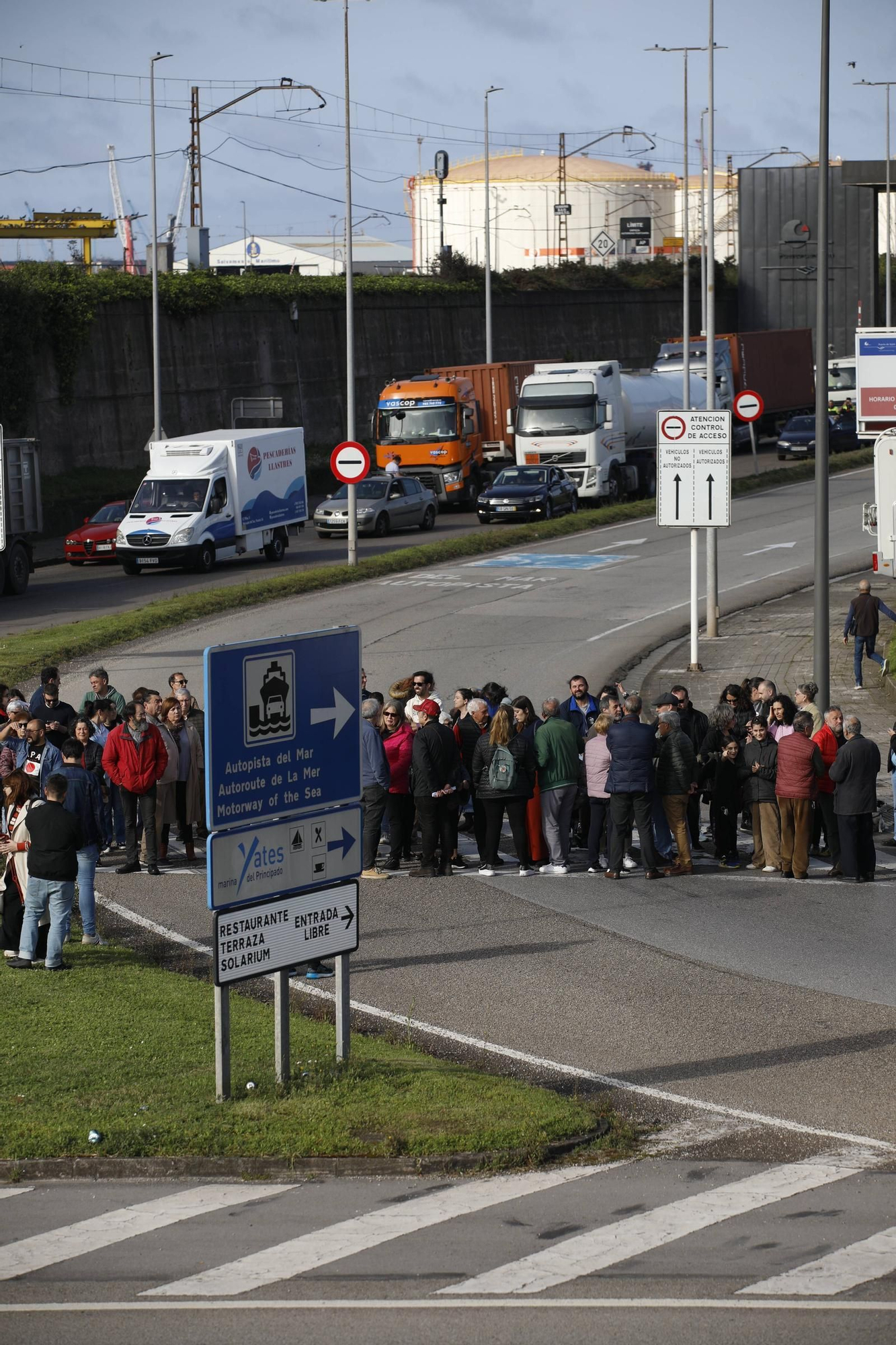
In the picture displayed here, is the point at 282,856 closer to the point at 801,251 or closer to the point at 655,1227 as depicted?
the point at 655,1227

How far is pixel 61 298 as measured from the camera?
167ft

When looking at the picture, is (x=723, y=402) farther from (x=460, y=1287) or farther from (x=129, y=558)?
(x=460, y=1287)

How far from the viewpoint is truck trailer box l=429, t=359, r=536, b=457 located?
1909 inches

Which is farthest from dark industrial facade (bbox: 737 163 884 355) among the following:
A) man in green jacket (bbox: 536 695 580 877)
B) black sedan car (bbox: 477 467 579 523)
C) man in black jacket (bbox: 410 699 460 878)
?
man in black jacket (bbox: 410 699 460 878)

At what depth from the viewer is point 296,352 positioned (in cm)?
6066

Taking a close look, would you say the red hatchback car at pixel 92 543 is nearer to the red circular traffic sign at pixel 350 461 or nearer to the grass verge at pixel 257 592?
the grass verge at pixel 257 592

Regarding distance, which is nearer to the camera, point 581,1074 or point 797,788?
point 581,1074

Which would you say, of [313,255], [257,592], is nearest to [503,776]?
[257,592]

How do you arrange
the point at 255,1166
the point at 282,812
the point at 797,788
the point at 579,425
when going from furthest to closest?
the point at 579,425 < the point at 797,788 < the point at 282,812 < the point at 255,1166

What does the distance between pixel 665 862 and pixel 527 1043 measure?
5.11 m

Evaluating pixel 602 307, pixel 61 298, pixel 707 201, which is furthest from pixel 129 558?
pixel 602 307

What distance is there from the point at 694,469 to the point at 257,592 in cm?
1027

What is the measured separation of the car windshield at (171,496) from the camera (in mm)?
36188

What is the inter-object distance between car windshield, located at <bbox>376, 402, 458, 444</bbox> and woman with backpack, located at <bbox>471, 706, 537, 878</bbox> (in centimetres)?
3226
